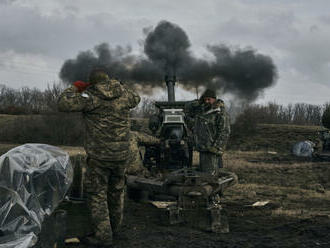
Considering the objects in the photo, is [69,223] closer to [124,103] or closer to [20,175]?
[20,175]

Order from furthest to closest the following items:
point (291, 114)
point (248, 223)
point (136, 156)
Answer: point (291, 114) < point (136, 156) < point (248, 223)

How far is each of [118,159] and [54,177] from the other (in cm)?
85

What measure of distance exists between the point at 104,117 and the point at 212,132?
271 cm

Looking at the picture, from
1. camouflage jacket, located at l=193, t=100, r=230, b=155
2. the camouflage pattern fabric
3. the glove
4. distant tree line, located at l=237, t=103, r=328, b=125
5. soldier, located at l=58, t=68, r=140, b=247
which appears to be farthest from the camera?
distant tree line, located at l=237, t=103, r=328, b=125

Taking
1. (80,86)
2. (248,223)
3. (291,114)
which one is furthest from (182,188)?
(291,114)

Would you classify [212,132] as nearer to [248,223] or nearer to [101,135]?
[248,223]

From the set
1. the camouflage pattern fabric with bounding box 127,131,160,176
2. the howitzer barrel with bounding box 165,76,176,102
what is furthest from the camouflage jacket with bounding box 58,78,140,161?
the howitzer barrel with bounding box 165,76,176,102

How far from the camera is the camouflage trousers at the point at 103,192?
15.8ft

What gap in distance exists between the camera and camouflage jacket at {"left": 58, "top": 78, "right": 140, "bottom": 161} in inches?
191

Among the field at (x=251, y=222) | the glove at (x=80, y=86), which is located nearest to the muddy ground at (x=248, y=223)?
the field at (x=251, y=222)

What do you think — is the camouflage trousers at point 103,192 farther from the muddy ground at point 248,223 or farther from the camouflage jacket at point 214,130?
the camouflage jacket at point 214,130

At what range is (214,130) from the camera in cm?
718

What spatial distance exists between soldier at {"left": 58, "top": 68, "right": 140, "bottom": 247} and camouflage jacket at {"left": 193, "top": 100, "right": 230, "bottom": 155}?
234 centimetres

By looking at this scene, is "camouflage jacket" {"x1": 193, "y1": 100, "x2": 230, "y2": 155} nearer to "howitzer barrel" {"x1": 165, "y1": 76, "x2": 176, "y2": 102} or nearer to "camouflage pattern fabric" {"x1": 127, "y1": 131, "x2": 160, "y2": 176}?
"camouflage pattern fabric" {"x1": 127, "y1": 131, "x2": 160, "y2": 176}
